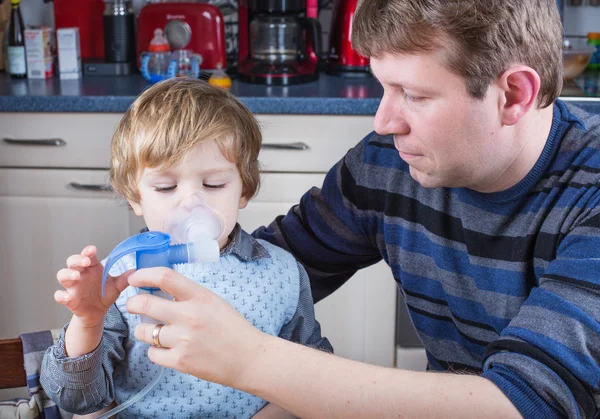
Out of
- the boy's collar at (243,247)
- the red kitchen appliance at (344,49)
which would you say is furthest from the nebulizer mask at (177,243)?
the red kitchen appliance at (344,49)

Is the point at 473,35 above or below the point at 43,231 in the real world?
above

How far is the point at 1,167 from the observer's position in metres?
2.42

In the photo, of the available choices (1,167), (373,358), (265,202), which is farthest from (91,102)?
(373,358)

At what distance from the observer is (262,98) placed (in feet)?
7.53

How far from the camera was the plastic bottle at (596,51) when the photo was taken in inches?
110

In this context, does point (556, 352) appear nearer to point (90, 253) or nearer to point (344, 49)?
point (90, 253)

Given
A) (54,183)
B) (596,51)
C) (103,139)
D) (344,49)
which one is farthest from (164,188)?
(596,51)

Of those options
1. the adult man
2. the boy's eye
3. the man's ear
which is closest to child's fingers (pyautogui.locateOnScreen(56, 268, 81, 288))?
the adult man

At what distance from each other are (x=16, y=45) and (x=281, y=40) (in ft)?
2.66

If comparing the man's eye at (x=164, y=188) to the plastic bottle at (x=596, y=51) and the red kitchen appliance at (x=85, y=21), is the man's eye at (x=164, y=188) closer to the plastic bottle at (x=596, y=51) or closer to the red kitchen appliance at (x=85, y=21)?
the red kitchen appliance at (x=85, y=21)

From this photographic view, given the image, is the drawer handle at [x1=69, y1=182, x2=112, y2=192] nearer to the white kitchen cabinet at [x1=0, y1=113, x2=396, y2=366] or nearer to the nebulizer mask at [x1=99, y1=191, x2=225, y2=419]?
the white kitchen cabinet at [x1=0, y1=113, x2=396, y2=366]

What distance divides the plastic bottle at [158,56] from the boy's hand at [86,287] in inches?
63.4

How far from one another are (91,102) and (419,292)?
4.12 feet

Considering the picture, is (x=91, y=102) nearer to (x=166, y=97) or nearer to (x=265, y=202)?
(x=265, y=202)
